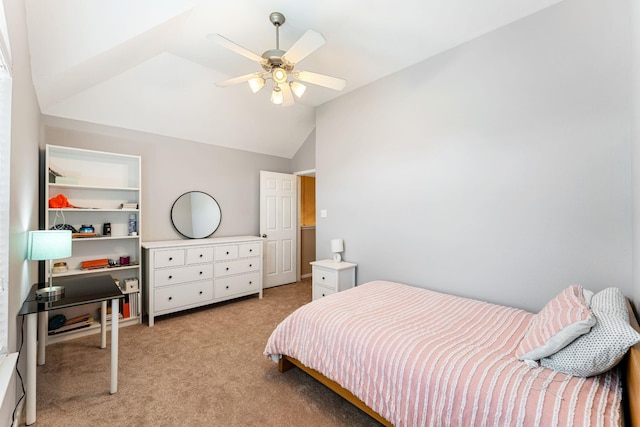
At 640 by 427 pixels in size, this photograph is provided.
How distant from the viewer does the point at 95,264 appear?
117 inches

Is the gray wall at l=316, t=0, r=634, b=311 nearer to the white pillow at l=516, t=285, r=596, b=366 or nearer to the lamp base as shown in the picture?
the white pillow at l=516, t=285, r=596, b=366

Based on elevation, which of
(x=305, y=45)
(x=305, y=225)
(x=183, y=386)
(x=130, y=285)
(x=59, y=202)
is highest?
(x=305, y=45)

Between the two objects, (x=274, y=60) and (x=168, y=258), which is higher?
(x=274, y=60)

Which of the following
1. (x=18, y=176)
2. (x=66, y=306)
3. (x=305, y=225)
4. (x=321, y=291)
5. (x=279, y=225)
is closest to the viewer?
(x=18, y=176)

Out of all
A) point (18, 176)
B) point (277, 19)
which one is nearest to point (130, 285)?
point (18, 176)

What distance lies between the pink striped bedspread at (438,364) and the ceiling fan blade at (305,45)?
1.87m

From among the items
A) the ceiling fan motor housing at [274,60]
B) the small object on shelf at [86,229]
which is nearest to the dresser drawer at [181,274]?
the small object on shelf at [86,229]

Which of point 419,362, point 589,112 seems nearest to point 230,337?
point 419,362

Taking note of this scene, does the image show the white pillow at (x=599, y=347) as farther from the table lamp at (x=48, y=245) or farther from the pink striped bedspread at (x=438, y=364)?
the table lamp at (x=48, y=245)

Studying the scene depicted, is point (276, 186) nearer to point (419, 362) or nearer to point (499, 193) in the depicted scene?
point (499, 193)

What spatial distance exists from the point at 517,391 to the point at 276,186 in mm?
4060

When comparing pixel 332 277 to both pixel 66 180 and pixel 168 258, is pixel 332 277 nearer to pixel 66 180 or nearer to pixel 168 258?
pixel 168 258

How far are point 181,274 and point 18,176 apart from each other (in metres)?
1.96

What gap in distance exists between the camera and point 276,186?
467cm
